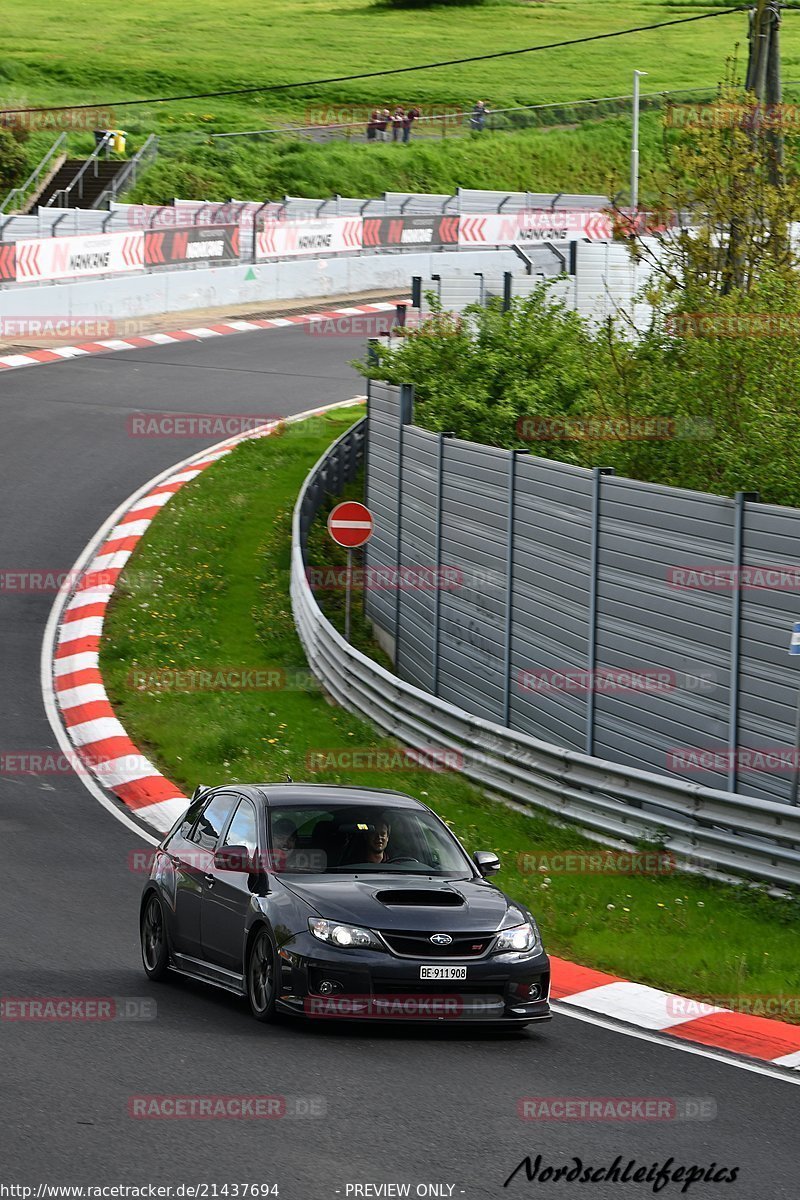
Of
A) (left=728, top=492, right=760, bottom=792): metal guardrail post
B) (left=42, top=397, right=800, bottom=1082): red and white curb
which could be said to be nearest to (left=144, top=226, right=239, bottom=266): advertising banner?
(left=42, top=397, right=800, bottom=1082): red and white curb

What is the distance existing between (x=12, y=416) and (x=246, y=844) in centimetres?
2217

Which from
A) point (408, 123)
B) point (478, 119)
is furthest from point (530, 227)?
point (478, 119)

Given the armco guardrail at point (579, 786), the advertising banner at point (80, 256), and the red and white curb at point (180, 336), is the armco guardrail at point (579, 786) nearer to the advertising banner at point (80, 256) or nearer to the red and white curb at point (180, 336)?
the red and white curb at point (180, 336)

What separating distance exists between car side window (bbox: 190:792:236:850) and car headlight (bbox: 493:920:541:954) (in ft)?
7.02

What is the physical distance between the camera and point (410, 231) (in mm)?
52312

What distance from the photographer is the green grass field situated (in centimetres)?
6931

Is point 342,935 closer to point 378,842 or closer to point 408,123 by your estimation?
point 378,842

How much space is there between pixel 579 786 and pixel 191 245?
31539 mm

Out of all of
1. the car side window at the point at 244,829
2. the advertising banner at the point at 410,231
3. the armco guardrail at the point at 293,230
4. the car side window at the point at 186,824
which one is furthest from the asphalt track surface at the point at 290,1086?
the advertising banner at the point at 410,231

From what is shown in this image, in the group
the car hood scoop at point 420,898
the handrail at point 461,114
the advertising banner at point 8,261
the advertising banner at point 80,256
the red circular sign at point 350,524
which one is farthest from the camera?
the handrail at point 461,114

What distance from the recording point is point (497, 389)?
2369cm

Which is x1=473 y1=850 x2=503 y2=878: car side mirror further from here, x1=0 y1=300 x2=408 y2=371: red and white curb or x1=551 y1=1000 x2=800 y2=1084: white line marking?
x1=0 y1=300 x2=408 y2=371: red and white curb

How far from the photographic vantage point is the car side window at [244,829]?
425 inches

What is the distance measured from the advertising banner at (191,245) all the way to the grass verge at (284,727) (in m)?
11.1
